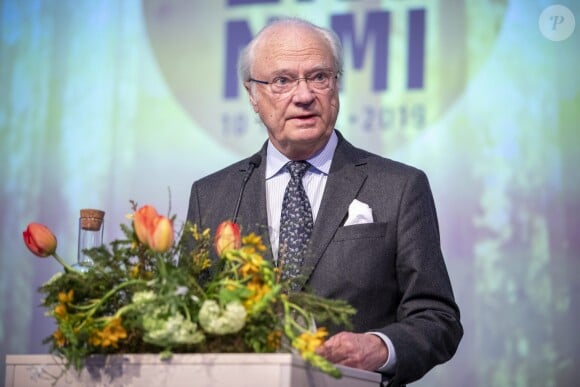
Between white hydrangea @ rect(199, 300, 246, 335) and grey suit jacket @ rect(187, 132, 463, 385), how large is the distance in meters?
0.62

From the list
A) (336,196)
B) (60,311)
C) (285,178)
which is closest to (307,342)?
(60,311)

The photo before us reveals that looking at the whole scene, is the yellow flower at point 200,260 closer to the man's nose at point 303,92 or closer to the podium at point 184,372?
the podium at point 184,372

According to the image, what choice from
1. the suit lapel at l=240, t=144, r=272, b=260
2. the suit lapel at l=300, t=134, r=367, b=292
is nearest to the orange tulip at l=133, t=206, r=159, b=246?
the suit lapel at l=300, t=134, r=367, b=292

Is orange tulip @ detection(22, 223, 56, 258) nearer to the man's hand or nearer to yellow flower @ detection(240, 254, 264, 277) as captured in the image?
yellow flower @ detection(240, 254, 264, 277)

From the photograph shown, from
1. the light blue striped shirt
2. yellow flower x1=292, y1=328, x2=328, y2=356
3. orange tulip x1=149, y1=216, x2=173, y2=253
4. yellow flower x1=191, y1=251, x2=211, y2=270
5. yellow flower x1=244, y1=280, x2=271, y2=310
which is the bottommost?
yellow flower x1=292, y1=328, x2=328, y2=356

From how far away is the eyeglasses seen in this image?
2.77 m

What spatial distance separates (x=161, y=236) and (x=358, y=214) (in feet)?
3.02

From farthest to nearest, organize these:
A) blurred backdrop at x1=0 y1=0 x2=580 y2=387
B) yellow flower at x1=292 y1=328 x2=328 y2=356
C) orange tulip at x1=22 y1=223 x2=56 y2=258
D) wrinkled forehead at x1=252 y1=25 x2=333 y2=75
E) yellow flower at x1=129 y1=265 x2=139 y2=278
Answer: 1. blurred backdrop at x1=0 y1=0 x2=580 y2=387
2. wrinkled forehead at x1=252 y1=25 x2=333 y2=75
3. orange tulip at x1=22 y1=223 x2=56 y2=258
4. yellow flower at x1=129 y1=265 x2=139 y2=278
5. yellow flower at x1=292 y1=328 x2=328 y2=356

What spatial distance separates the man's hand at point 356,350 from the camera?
1.96 m

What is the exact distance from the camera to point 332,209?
8.58 ft

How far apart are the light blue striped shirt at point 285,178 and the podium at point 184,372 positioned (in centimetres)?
86

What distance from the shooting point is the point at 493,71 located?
3764 mm

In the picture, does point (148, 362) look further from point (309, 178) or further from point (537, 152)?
point (537, 152)

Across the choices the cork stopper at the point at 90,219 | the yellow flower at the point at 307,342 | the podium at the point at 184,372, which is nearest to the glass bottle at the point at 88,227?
the cork stopper at the point at 90,219
